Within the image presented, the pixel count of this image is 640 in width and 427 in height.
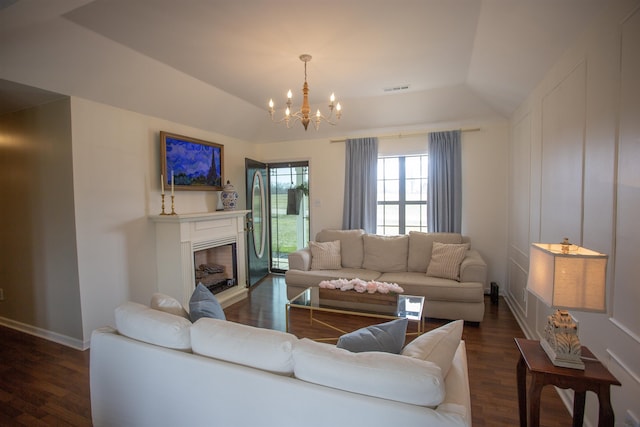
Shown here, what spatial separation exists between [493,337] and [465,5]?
297cm

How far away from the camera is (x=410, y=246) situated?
13.8 ft

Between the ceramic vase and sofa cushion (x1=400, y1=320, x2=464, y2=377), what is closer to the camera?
sofa cushion (x1=400, y1=320, x2=464, y2=377)

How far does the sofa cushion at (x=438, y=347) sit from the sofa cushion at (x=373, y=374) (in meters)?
0.16

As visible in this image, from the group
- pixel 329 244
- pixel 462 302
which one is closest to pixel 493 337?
pixel 462 302

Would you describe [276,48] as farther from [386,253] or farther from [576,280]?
[386,253]

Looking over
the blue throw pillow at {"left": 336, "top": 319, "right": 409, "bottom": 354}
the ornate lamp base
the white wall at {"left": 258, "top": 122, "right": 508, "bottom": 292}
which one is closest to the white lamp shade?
the ornate lamp base

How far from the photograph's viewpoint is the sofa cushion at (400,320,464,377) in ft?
4.18

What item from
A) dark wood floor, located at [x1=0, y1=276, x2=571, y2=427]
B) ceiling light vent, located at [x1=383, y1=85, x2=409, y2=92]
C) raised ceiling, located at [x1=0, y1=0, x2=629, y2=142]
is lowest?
dark wood floor, located at [x1=0, y1=276, x2=571, y2=427]

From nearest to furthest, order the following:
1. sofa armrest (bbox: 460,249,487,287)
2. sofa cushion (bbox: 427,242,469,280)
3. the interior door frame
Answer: sofa armrest (bbox: 460,249,487,287), sofa cushion (bbox: 427,242,469,280), the interior door frame

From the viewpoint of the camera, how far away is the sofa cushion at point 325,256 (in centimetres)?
422

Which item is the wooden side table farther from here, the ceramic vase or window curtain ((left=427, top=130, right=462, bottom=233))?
the ceramic vase

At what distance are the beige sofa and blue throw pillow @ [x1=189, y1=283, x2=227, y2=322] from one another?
2.08 m

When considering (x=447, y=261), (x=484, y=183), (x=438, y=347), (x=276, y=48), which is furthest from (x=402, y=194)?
(x=438, y=347)

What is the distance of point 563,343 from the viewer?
53.6 inches
